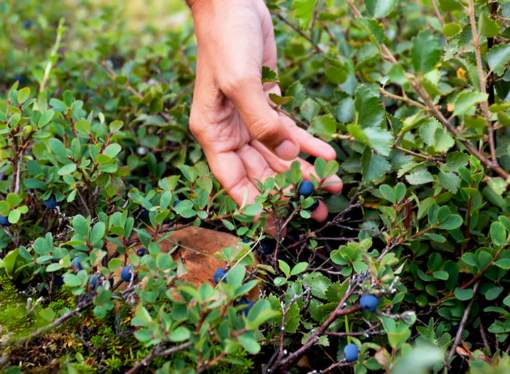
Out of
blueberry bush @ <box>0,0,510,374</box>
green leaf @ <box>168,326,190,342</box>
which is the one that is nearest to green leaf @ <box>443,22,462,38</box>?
blueberry bush @ <box>0,0,510,374</box>

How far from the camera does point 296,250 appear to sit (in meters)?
1.41

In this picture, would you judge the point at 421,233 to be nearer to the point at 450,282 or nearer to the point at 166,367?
the point at 450,282

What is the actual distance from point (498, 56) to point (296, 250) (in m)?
0.82

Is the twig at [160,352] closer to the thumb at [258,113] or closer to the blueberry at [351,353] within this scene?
the blueberry at [351,353]

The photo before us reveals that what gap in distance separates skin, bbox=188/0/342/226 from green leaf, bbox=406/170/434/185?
10.4 inches

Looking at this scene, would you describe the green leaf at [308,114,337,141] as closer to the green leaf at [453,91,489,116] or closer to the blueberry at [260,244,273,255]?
the green leaf at [453,91,489,116]

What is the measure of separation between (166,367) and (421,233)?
0.83m

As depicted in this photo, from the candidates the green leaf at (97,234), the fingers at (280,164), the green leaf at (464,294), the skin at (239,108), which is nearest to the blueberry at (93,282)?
the green leaf at (97,234)

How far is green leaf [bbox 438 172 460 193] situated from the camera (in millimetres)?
1259

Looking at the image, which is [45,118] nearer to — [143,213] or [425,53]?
[143,213]

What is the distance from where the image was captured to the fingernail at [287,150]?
Result: 151 cm

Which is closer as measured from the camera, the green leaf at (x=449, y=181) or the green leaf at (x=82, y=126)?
the green leaf at (x=449, y=181)

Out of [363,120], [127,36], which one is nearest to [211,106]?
[363,120]

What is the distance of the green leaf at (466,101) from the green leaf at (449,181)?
1.13 ft
